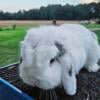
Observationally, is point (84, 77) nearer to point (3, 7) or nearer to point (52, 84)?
point (52, 84)

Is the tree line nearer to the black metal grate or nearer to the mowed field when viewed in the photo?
the mowed field

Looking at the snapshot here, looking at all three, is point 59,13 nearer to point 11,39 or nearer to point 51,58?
point 11,39

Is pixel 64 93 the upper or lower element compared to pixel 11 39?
lower

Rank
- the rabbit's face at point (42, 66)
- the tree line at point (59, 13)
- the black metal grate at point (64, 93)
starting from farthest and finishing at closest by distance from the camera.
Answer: the tree line at point (59, 13) < the black metal grate at point (64, 93) < the rabbit's face at point (42, 66)

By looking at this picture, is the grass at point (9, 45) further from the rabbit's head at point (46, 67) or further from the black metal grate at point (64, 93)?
the rabbit's head at point (46, 67)

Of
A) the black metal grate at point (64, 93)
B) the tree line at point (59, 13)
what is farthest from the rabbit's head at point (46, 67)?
the tree line at point (59, 13)

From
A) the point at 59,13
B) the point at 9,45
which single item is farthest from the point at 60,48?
the point at 59,13

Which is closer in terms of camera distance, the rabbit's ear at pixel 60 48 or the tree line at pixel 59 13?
the rabbit's ear at pixel 60 48
